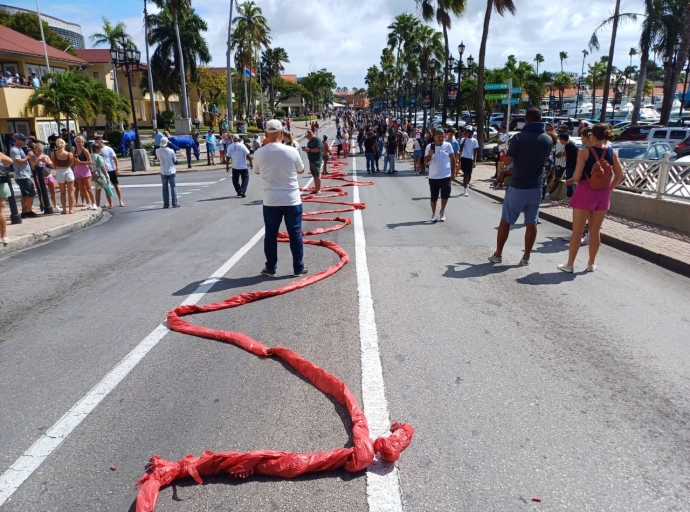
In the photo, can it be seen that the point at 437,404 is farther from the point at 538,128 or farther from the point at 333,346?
the point at 538,128

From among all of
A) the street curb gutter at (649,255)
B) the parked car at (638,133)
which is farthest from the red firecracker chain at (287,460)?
the parked car at (638,133)

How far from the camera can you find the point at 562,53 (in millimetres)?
111438

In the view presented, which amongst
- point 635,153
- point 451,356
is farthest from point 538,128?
point 635,153

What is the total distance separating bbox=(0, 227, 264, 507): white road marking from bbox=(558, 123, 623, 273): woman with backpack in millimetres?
5244

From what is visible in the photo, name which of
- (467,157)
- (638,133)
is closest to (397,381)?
(467,157)

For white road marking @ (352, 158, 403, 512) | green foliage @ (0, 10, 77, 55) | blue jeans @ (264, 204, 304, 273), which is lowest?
white road marking @ (352, 158, 403, 512)

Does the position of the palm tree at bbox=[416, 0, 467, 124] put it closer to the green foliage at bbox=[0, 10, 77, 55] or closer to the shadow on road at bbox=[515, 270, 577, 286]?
the shadow on road at bbox=[515, 270, 577, 286]

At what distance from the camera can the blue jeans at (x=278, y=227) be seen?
21.7 feet

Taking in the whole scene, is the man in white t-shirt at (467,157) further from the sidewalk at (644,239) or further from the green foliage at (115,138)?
the green foliage at (115,138)

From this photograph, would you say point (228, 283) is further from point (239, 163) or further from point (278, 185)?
point (239, 163)

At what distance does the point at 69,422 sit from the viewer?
3.44 meters

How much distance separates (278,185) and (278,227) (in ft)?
1.74

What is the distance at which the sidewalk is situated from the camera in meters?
7.34

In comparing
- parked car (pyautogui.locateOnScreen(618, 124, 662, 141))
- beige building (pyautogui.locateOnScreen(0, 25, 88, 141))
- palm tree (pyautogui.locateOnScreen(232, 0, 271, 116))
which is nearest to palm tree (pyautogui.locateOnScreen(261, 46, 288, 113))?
palm tree (pyautogui.locateOnScreen(232, 0, 271, 116))
